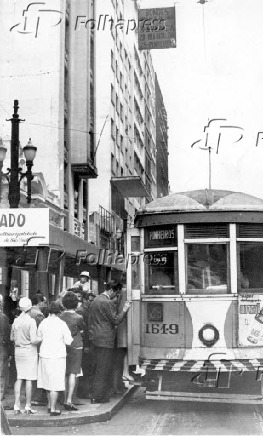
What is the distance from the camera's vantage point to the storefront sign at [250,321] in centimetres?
987

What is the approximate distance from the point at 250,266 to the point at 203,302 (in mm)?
885

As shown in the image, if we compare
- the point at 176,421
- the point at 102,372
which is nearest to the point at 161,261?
the point at 102,372

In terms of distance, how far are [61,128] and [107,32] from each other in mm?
12909

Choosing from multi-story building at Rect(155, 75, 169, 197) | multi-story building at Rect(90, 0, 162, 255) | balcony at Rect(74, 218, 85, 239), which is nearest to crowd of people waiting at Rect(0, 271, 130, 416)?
balcony at Rect(74, 218, 85, 239)

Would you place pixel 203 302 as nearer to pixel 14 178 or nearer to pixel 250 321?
pixel 250 321

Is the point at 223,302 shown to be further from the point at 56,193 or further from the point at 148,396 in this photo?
the point at 56,193

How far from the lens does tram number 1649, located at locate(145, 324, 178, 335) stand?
10031mm

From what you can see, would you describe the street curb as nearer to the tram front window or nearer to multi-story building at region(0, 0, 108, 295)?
the tram front window

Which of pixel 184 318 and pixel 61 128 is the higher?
pixel 61 128

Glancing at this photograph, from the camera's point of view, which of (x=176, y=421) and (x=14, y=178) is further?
(x=14, y=178)

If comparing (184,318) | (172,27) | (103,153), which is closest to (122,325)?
(184,318)

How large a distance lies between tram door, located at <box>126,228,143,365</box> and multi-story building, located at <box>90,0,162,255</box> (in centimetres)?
2267

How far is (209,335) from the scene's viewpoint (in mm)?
9828

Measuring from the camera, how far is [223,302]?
390 inches
